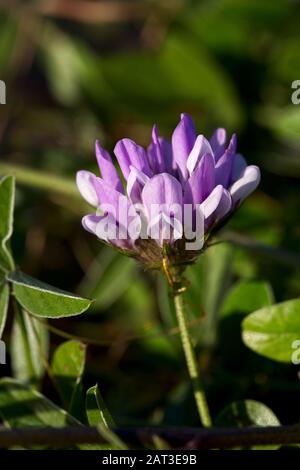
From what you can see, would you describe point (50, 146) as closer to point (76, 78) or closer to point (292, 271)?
point (76, 78)

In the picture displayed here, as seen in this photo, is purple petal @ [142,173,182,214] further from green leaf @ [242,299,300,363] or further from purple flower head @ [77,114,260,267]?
green leaf @ [242,299,300,363]

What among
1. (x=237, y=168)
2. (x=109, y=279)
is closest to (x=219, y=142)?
(x=237, y=168)

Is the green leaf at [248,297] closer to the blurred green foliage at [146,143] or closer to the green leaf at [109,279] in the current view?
the blurred green foliage at [146,143]

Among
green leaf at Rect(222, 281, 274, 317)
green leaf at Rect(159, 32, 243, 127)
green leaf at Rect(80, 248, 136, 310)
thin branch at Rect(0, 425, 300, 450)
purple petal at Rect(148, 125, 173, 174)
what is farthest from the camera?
green leaf at Rect(159, 32, 243, 127)

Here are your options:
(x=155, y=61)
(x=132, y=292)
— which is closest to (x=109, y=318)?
(x=132, y=292)

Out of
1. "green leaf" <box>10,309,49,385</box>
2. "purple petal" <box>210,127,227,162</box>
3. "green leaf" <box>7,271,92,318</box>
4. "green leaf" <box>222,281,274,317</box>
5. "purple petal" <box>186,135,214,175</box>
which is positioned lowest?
"green leaf" <box>10,309,49,385</box>

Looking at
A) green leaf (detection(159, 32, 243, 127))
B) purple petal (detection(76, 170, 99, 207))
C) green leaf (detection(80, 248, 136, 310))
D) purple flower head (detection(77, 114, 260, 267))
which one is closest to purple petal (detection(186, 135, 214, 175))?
Result: purple flower head (detection(77, 114, 260, 267))
